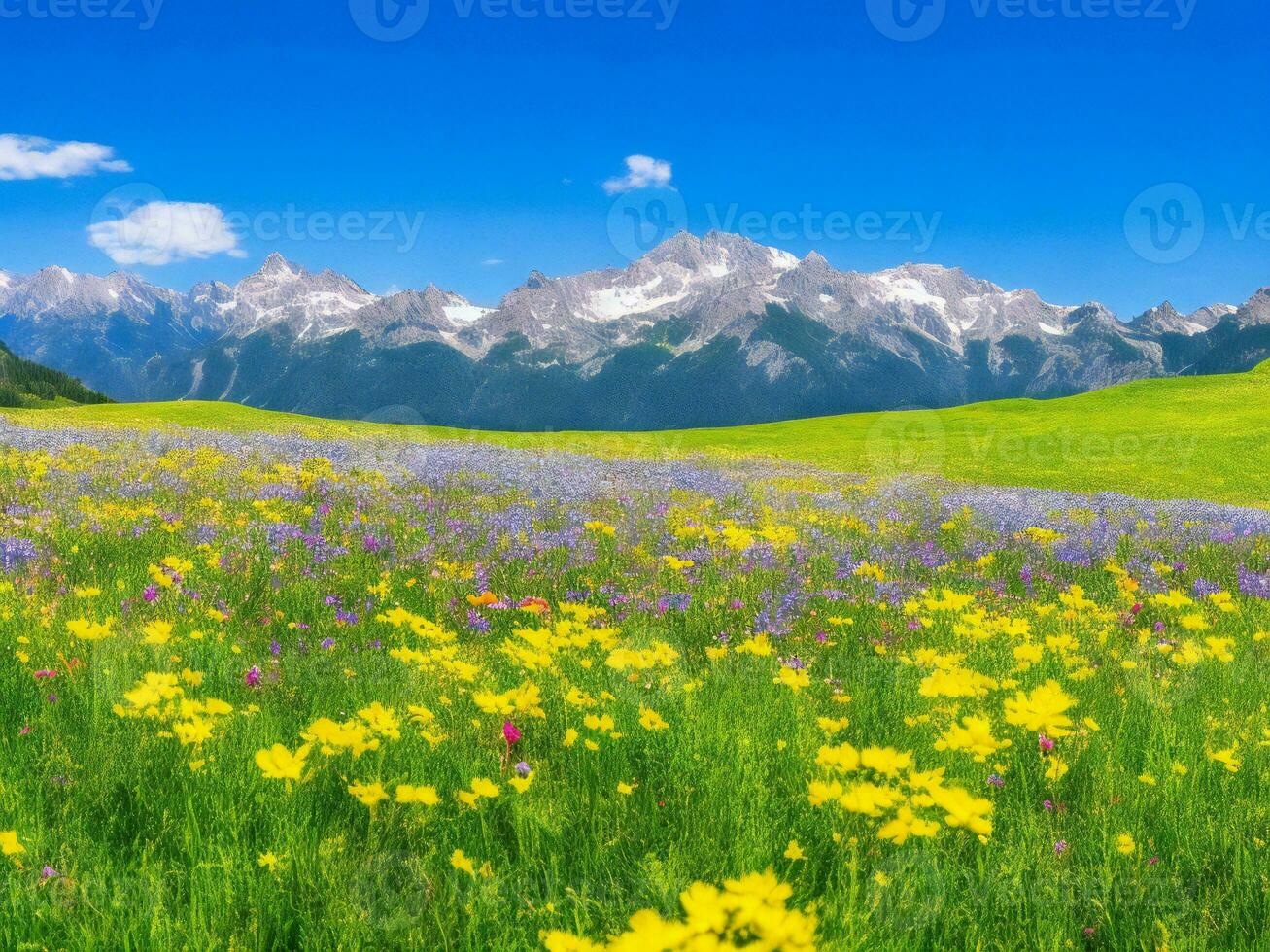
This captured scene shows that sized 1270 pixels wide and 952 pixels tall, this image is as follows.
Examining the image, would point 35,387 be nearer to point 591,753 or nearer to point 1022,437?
point 1022,437

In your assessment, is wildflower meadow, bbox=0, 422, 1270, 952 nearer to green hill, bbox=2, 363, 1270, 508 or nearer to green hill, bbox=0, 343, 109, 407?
green hill, bbox=2, 363, 1270, 508

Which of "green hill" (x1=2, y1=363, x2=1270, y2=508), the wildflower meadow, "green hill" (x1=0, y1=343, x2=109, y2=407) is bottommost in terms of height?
the wildflower meadow

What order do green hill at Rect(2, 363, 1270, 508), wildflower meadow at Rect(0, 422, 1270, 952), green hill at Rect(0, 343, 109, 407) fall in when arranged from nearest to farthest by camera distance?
wildflower meadow at Rect(0, 422, 1270, 952) < green hill at Rect(2, 363, 1270, 508) < green hill at Rect(0, 343, 109, 407)

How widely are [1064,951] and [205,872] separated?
2954mm

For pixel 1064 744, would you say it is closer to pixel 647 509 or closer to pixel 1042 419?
pixel 647 509

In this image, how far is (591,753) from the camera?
3738 mm

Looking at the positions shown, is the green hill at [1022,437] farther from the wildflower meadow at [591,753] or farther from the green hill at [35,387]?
the green hill at [35,387]

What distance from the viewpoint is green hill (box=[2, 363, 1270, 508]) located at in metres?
33.0

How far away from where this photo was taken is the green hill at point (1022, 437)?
108ft

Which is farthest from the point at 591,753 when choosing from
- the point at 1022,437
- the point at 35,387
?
the point at 35,387

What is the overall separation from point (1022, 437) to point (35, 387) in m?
148

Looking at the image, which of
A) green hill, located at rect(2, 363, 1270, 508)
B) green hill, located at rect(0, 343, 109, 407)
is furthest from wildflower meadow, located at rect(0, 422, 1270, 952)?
green hill, located at rect(0, 343, 109, 407)

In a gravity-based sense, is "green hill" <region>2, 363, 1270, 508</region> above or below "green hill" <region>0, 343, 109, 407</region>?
below

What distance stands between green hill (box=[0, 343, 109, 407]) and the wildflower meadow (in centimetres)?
13205
